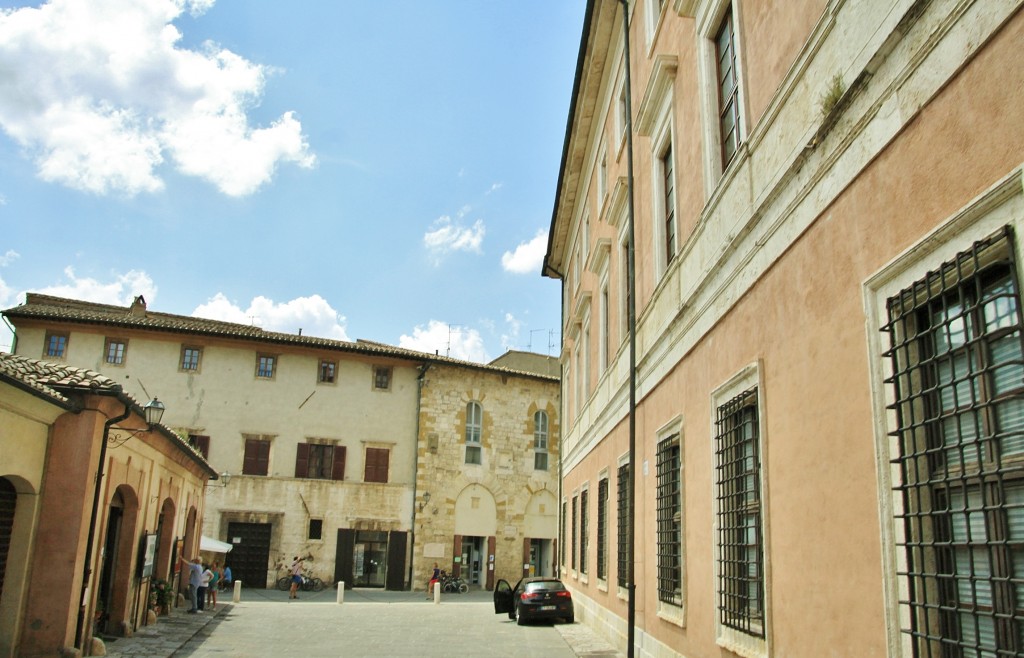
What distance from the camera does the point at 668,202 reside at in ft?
36.7

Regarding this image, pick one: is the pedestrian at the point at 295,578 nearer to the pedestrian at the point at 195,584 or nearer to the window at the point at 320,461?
the window at the point at 320,461

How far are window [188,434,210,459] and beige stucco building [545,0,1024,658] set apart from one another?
26443 mm

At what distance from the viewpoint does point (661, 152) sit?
11.4m

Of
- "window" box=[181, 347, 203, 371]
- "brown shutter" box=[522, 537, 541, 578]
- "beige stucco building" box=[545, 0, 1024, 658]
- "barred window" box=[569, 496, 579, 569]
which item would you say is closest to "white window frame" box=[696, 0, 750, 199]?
"beige stucco building" box=[545, 0, 1024, 658]

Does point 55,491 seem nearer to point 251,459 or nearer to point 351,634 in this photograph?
point 351,634

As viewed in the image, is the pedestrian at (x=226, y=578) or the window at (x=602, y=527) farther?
the pedestrian at (x=226, y=578)

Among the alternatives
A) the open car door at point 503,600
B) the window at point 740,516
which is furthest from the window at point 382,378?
the window at point 740,516

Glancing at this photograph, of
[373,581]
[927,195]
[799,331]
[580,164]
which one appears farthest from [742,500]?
[373,581]

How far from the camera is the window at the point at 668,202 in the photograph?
10.9 m

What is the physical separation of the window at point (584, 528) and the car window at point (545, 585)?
2.85 feet

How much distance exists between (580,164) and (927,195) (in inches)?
716

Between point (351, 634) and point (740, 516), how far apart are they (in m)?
13.4

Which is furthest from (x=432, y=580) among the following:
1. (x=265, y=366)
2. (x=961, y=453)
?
(x=961, y=453)

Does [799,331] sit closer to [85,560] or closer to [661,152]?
[661,152]
